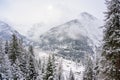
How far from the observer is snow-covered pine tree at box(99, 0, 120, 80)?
1967cm

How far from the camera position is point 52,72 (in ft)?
162

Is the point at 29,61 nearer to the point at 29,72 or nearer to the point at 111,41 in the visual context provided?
the point at 29,72

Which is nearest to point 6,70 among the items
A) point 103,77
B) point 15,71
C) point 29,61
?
point 15,71

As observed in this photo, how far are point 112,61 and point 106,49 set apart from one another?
3.73 ft

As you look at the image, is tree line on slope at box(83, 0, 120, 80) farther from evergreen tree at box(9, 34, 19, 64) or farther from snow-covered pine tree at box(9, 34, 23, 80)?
evergreen tree at box(9, 34, 19, 64)

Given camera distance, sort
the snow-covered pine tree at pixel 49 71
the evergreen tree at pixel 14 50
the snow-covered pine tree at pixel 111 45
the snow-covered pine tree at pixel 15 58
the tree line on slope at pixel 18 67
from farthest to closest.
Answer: the evergreen tree at pixel 14 50, the snow-covered pine tree at pixel 15 58, the snow-covered pine tree at pixel 49 71, the tree line on slope at pixel 18 67, the snow-covered pine tree at pixel 111 45

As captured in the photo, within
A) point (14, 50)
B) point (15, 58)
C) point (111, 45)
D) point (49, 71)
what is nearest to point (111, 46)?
point (111, 45)

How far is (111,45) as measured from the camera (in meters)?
20.1

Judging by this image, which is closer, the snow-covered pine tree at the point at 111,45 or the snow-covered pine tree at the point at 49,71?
the snow-covered pine tree at the point at 111,45

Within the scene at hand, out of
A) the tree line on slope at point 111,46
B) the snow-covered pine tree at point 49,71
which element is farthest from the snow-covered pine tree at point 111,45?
the snow-covered pine tree at point 49,71

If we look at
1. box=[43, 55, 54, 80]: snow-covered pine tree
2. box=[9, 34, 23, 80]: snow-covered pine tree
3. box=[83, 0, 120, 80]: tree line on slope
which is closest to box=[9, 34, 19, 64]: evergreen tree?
box=[9, 34, 23, 80]: snow-covered pine tree

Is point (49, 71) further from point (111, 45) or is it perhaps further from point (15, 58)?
point (111, 45)

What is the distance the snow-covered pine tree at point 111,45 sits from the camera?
19672mm

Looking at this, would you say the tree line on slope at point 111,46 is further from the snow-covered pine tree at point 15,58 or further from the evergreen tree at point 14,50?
the evergreen tree at point 14,50
